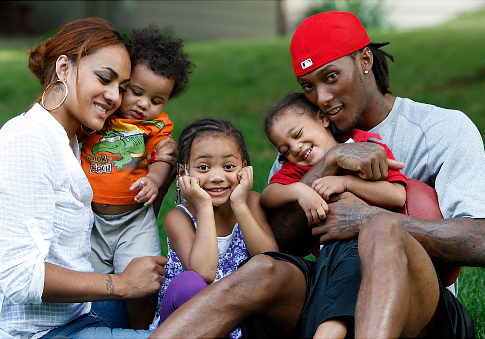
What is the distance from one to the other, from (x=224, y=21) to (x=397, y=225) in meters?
17.7

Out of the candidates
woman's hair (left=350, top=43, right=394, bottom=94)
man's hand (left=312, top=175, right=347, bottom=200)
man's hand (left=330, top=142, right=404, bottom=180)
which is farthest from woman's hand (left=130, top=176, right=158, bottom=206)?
woman's hair (left=350, top=43, right=394, bottom=94)

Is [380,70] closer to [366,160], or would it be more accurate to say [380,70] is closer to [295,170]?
[295,170]

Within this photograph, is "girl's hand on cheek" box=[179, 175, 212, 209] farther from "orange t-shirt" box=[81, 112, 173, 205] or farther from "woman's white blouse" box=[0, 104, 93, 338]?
"woman's white blouse" box=[0, 104, 93, 338]

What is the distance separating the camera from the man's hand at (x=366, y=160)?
354 centimetres

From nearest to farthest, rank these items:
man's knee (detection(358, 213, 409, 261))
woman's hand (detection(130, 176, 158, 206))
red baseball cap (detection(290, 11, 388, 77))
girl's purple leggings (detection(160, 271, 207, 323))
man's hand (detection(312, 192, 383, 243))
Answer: man's knee (detection(358, 213, 409, 261)) < girl's purple leggings (detection(160, 271, 207, 323)) < man's hand (detection(312, 192, 383, 243)) < woman's hand (detection(130, 176, 158, 206)) < red baseball cap (detection(290, 11, 388, 77))

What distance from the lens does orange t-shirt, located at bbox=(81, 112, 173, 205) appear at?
3854mm

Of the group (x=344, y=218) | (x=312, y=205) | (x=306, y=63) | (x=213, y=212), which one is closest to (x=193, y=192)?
(x=213, y=212)

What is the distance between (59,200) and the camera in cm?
334

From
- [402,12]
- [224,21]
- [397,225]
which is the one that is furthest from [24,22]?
[397,225]

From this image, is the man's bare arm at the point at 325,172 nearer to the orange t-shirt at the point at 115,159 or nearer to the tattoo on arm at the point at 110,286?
the orange t-shirt at the point at 115,159

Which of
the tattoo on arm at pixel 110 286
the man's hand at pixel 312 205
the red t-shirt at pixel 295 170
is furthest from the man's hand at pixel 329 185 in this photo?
the tattoo on arm at pixel 110 286

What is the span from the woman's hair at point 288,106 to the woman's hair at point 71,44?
3.25 ft

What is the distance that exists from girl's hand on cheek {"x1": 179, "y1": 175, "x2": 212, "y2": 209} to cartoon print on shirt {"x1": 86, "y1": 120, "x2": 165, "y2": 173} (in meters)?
0.38

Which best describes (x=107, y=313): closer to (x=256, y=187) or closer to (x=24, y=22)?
(x=256, y=187)
